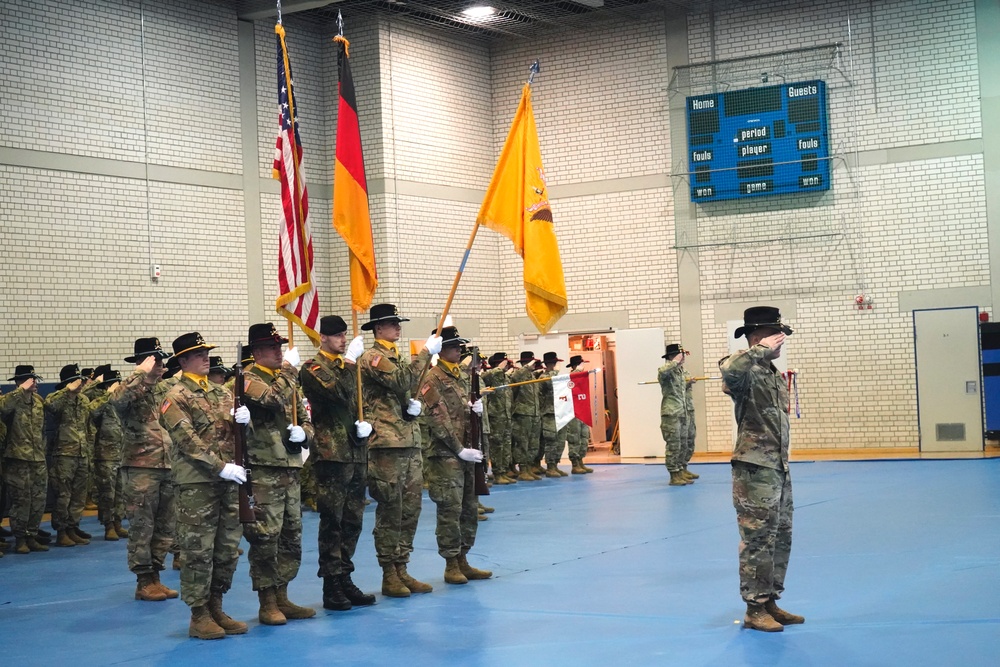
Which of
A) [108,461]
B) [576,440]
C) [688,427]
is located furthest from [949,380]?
[108,461]

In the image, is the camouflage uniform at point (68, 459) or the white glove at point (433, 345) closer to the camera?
the white glove at point (433, 345)

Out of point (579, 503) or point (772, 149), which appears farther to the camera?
point (772, 149)

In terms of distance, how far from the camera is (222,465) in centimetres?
786

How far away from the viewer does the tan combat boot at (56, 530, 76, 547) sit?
44.2 ft

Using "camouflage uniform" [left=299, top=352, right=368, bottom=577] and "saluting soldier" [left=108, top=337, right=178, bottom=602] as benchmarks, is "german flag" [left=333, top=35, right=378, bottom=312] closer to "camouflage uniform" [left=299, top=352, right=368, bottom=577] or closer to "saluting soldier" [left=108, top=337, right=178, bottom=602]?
"camouflage uniform" [left=299, top=352, right=368, bottom=577]

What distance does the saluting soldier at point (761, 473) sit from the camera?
7434 mm

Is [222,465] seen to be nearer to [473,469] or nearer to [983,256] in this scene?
[473,469]

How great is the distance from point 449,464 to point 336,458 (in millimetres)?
1231

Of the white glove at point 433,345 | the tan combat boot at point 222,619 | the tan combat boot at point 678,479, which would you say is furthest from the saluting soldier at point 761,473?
the tan combat boot at point 678,479

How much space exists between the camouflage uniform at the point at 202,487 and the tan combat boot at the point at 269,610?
11.5 inches


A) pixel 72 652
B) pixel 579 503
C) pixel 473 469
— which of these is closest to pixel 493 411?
pixel 579 503

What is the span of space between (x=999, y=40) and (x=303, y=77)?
43.4 ft

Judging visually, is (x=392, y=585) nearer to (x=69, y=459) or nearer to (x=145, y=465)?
(x=145, y=465)

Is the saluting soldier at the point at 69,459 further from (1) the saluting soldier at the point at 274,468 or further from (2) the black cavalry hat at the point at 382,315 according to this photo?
(1) the saluting soldier at the point at 274,468
